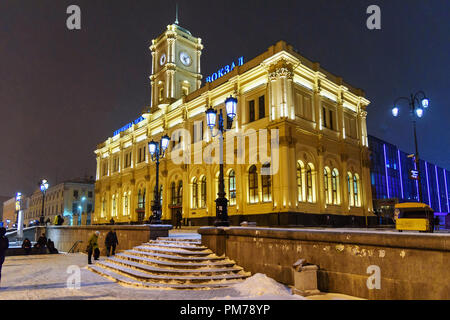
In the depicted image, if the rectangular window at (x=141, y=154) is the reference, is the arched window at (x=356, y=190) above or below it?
below

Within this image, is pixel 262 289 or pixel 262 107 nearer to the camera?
pixel 262 289

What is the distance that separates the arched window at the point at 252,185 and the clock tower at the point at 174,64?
63.8ft

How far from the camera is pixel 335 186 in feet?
99.8

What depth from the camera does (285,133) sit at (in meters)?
25.4

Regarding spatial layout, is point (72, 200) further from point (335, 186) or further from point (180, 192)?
point (335, 186)

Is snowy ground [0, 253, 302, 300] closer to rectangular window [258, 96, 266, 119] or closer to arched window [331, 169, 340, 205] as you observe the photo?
rectangular window [258, 96, 266, 119]

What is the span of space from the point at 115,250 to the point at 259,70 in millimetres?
18017

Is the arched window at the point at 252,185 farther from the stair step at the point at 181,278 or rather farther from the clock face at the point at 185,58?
the clock face at the point at 185,58

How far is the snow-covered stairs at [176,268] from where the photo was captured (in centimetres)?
994

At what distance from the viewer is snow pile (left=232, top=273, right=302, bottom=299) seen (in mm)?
7775

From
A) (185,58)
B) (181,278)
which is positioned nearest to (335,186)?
(181,278)

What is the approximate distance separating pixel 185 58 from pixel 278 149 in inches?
1032

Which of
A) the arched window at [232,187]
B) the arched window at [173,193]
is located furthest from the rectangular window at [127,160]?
the arched window at [232,187]
